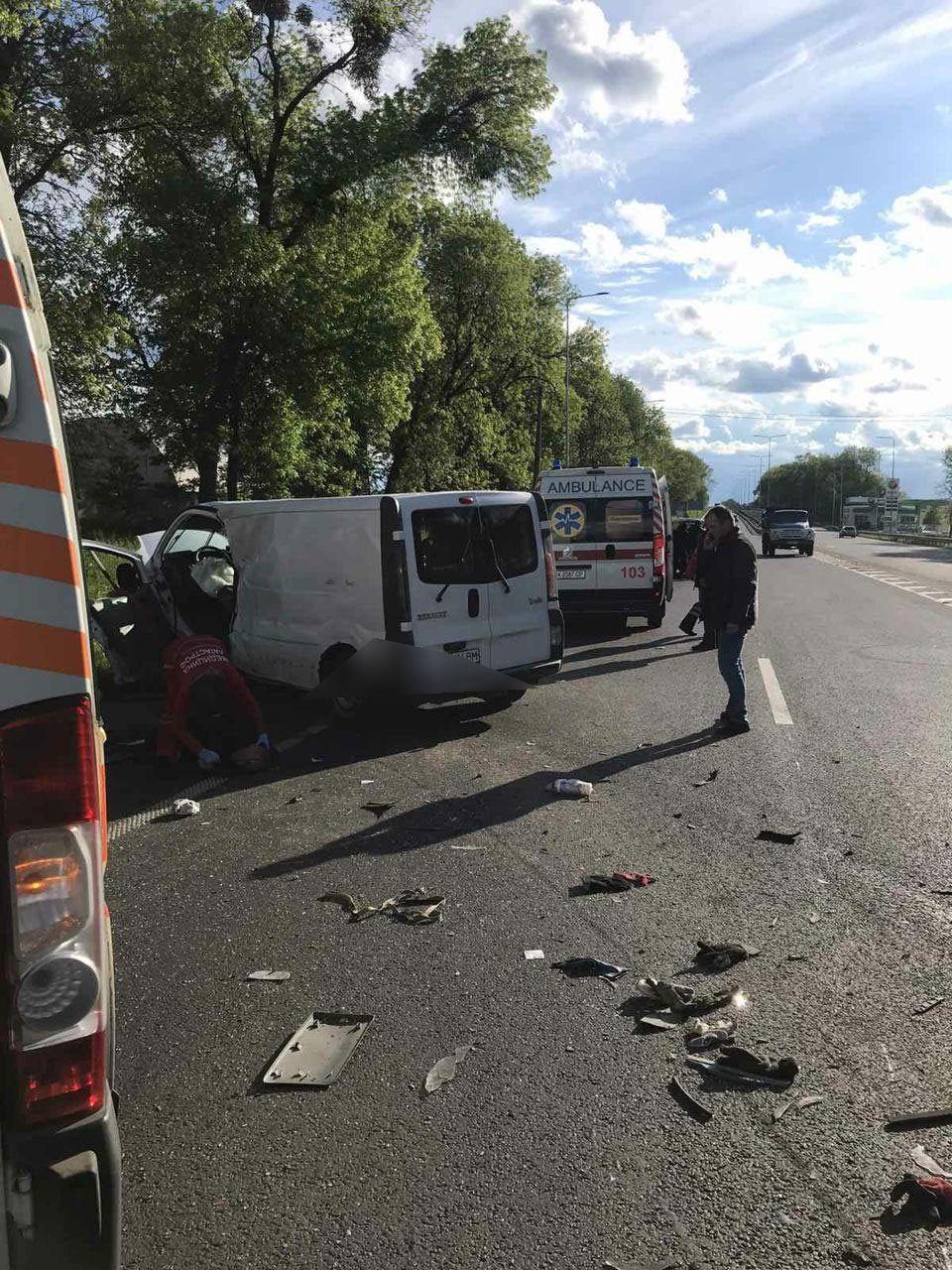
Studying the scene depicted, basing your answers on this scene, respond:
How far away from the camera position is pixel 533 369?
48.6 meters

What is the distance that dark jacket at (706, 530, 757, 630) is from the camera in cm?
857

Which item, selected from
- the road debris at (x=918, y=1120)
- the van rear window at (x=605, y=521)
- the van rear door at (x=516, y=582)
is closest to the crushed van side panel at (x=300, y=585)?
the van rear door at (x=516, y=582)

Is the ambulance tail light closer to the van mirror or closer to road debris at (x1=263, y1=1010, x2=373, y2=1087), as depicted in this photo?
the van mirror

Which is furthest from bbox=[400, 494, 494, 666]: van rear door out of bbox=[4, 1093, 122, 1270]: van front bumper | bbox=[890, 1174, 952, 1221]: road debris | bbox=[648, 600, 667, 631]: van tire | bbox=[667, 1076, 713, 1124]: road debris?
bbox=[648, 600, 667, 631]: van tire

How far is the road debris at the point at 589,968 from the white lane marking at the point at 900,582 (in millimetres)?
18420

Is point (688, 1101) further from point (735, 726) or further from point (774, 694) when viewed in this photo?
point (774, 694)

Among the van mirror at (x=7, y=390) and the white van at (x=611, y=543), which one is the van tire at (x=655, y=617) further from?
the van mirror at (x=7, y=390)

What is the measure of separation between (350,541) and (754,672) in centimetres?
518

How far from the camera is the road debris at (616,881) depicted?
4.90 meters

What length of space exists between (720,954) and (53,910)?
9.82 feet

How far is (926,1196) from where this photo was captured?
2.59 m

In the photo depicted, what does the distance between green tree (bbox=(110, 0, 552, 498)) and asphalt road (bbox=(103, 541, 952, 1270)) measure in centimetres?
1408

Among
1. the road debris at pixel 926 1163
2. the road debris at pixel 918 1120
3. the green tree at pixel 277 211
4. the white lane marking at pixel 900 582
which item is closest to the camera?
the road debris at pixel 926 1163

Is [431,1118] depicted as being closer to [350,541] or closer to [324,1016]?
[324,1016]
